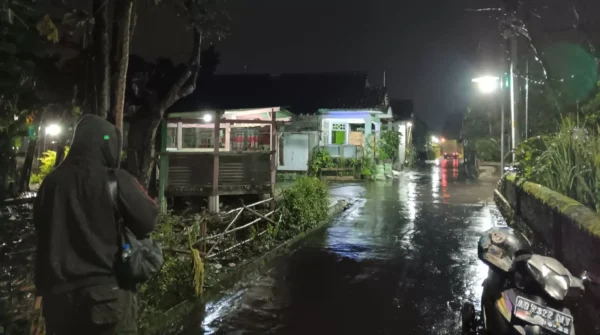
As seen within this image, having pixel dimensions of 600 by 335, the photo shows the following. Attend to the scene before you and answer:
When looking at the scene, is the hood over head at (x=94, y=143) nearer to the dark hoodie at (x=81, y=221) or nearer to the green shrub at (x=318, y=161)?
the dark hoodie at (x=81, y=221)

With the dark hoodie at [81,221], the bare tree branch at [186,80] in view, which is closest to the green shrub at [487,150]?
the bare tree branch at [186,80]

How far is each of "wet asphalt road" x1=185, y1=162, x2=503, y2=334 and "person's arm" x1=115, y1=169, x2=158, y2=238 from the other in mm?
2743

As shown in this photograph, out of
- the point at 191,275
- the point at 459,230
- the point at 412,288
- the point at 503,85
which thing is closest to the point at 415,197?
the point at 503,85

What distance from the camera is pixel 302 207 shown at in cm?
1071

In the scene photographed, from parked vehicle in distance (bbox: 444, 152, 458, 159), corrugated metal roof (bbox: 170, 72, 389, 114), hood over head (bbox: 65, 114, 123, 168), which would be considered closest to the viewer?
hood over head (bbox: 65, 114, 123, 168)

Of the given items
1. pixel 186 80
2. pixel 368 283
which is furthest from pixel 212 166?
pixel 368 283

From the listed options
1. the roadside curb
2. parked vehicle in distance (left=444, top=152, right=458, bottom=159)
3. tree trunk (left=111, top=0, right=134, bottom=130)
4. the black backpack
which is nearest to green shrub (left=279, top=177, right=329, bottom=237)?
the roadside curb

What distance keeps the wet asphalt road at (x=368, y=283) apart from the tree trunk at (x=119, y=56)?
2.71 metres

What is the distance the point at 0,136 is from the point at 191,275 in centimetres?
319

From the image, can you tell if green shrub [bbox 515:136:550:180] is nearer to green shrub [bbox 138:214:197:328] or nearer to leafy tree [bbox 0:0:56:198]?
green shrub [bbox 138:214:197:328]

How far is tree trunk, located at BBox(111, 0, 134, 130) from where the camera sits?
5.93m

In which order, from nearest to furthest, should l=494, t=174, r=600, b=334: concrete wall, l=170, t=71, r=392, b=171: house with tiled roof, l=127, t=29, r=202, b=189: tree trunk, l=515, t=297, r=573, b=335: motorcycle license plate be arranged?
l=515, t=297, r=573, b=335: motorcycle license plate
l=494, t=174, r=600, b=334: concrete wall
l=127, t=29, r=202, b=189: tree trunk
l=170, t=71, r=392, b=171: house with tiled roof

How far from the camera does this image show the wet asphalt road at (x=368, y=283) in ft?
18.0

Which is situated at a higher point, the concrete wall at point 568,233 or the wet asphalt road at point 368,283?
the concrete wall at point 568,233
